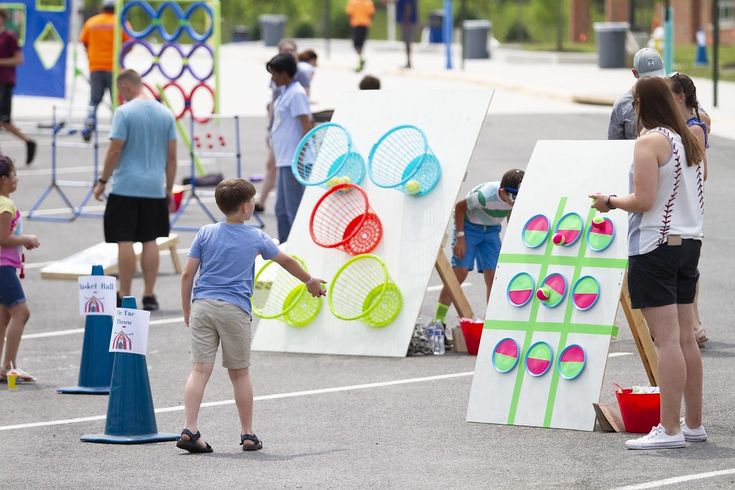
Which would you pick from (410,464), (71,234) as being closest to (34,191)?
(71,234)

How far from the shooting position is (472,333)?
34.7 feet

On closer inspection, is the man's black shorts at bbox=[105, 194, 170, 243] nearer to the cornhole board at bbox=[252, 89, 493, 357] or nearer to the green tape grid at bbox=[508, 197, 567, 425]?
the cornhole board at bbox=[252, 89, 493, 357]

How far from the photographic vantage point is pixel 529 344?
29.0ft

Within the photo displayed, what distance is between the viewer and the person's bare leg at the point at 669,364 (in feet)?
25.3

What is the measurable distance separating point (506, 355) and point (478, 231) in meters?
2.34

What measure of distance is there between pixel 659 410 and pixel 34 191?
45.4ft

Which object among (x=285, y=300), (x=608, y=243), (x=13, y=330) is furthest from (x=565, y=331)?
(x=13, y=330)

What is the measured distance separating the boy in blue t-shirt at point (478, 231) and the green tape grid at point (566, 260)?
4.87ft

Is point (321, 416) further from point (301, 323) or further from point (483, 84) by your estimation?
point (483, 84)

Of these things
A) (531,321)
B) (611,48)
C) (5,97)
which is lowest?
(531,321)

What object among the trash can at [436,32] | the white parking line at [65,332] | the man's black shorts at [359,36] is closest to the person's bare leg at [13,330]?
the white parking line at [65,332]

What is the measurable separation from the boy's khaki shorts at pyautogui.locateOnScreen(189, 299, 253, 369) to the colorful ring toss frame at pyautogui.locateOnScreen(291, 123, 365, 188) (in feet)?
10.2

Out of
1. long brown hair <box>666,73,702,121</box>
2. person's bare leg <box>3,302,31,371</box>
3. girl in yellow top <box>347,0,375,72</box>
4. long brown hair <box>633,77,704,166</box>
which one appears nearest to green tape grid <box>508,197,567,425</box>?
long brown hair <box>666,73,702,121</box>

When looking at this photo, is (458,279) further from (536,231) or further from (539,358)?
(539,358)
